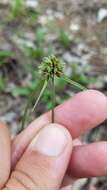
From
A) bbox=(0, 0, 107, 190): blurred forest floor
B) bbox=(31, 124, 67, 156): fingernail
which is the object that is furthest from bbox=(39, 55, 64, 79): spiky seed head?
bbox=(0, 0, 107, 190): blurred forest floor

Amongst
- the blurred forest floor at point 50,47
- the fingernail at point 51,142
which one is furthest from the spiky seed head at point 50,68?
the blurred forest floor at point 50,47

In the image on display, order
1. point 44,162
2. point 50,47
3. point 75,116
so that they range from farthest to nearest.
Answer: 1. point 50,47
2. point 75,116
3. point 44,162

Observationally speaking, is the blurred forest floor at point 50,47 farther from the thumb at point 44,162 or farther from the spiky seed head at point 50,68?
the spiky seed head at point 50,68

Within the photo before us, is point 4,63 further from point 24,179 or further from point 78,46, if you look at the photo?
point 24,179

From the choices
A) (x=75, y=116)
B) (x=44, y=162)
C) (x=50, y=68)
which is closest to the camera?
(x=50, y=68)

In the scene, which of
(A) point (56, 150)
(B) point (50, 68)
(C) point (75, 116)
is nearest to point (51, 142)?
(A) point (56, 150)

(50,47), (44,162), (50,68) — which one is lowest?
(50,47)

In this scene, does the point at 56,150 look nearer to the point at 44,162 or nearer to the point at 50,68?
the point at 44,162

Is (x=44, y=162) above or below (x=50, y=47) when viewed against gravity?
above
